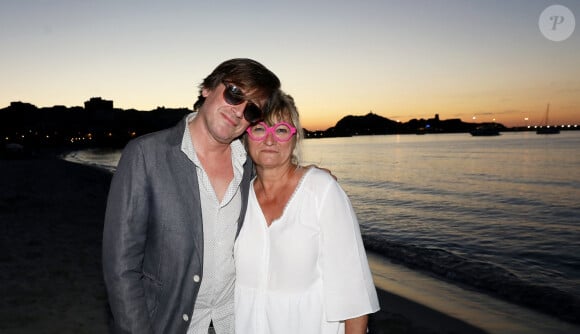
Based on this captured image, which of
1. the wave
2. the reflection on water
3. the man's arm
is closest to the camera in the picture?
the man's arm

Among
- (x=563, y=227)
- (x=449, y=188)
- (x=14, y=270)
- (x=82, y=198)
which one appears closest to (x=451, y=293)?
(x=14, y=270)

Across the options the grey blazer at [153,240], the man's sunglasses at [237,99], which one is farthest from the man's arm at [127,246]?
the man's sunglasses at [237,99]

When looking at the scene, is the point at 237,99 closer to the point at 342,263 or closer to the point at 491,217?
the point at 342,263

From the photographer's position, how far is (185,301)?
241cm

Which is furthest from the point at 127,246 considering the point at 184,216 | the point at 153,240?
the point at 184,216

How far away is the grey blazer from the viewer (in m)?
2.27

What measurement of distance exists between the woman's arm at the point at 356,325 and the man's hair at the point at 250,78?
4.94 feet

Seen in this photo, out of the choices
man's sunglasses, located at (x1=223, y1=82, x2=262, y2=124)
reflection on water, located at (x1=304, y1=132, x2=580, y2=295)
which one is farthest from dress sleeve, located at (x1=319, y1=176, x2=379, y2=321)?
reflection on water, located at (x1=304, y1=132, x2=580, y2=295)

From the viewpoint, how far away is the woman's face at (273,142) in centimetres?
274

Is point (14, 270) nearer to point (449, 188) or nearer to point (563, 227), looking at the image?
point (563, 227)

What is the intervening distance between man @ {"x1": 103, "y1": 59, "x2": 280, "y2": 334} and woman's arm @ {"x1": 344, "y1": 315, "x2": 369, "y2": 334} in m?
0.79

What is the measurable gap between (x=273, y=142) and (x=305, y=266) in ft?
2.79

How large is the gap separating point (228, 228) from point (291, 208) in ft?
1.47

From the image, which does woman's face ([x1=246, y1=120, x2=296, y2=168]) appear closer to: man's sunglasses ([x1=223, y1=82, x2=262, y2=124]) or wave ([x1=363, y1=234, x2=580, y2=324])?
man's sunglasses ([x1=223, y1=82, x2=262, y2=124])
